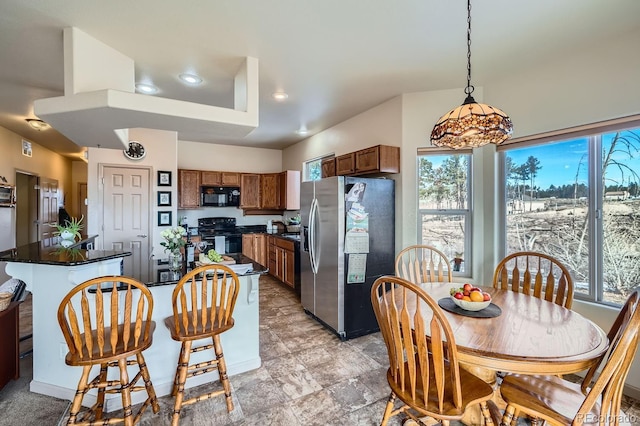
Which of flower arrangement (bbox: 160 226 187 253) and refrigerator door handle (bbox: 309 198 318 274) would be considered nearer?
flower arrangement (bbox: 160 226 187 253)

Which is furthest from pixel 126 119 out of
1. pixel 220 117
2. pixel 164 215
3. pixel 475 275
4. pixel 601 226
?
pixel 601 226

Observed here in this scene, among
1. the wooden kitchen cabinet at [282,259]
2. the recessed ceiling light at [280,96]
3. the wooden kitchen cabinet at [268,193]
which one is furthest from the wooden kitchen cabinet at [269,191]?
the recessed ceiling light at [280,96]

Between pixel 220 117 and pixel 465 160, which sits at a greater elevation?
pixel 220 117

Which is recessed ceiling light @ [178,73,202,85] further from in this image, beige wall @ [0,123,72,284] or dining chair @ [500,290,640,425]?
beige wall @ [0,123,72,284]

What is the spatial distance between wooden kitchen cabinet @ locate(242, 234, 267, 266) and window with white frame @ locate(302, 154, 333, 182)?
1.47 m

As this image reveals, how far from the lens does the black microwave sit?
5695 mm

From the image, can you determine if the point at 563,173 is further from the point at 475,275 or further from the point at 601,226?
the point at 475,275

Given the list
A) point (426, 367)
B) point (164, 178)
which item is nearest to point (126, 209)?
point (164, 178)

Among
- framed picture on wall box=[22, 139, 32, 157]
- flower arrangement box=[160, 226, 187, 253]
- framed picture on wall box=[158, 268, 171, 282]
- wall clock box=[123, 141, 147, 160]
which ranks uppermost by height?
framed picture on wall box=[22, 139, 32, 157]

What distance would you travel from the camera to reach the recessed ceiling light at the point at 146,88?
317 cm

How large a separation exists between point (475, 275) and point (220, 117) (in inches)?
119

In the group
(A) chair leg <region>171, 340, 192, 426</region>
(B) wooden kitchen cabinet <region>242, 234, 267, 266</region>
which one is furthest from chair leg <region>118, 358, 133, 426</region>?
(B) wooden kitchen cabinet <region>242, 234, 267, 266</region>

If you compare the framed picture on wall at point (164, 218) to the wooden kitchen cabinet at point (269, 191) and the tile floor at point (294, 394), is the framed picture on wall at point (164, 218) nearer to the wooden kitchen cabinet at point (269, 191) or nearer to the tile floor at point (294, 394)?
the wooden kitchen cabinet at point (269, 191)

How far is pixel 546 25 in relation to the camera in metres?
2.14
